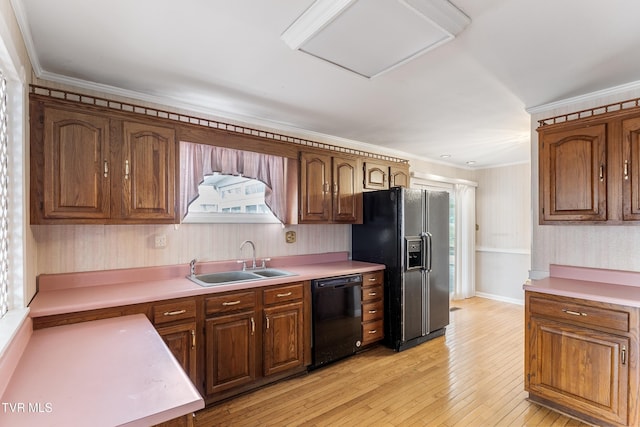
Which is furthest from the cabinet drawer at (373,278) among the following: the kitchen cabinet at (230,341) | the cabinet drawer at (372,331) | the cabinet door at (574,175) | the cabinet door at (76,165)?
the cabinet door at (76,165)

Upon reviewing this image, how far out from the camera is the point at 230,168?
2.90 meters

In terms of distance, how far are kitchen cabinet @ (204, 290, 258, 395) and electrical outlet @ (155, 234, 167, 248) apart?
2.32ft

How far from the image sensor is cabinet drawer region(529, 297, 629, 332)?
202 centimetres

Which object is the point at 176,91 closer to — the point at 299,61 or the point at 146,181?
the point at 146,181

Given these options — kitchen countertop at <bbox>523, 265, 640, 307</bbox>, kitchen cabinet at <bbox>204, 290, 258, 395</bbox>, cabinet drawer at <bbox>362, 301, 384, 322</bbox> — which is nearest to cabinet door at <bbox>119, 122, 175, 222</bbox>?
kitchen cabinet at <bbox>204, 290, 258, 395</bbox>

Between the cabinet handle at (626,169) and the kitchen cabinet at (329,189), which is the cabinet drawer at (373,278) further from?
the cabinet handle at (626,169)

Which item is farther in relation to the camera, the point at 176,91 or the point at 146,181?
the point at 176,91

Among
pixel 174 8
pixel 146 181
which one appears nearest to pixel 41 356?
pixel 146 181

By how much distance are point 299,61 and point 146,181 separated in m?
1.41

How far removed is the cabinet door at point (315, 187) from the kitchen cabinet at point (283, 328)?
0.82m

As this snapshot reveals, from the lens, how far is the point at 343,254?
3953 millimetres

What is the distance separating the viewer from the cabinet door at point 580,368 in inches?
79.7

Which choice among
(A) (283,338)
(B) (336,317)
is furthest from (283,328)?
(B) (336,317)

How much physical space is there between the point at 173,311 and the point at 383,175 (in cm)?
288
